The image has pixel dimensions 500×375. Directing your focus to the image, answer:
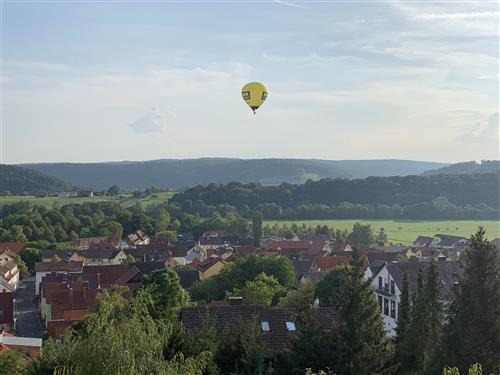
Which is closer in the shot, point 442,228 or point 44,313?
point 44,313

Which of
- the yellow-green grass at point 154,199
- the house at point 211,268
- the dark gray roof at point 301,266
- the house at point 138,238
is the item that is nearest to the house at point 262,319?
the house at point 211,268

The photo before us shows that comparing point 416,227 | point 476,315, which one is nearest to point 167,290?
point 476,315

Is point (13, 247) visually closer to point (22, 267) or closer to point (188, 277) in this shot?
point (22, 267)

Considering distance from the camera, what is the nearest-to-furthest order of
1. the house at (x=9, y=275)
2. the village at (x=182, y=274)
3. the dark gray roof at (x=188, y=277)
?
the village at (x=182, y=274) < the dark gray roof at (x=188, y=277) < the house at (x=9, y=275)

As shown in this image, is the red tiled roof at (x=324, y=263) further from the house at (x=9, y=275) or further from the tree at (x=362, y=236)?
the tree at (x=362, y=236)

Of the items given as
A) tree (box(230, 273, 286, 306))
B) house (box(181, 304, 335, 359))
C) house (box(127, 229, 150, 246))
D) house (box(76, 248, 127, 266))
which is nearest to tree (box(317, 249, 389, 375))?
house (box(181, 304, 335, 359))

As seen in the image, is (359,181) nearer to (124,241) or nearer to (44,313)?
(124,241)

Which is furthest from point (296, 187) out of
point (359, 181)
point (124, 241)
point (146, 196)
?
point (124, 241)
